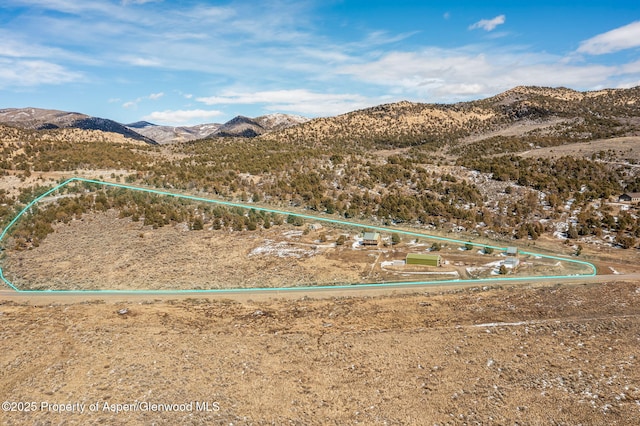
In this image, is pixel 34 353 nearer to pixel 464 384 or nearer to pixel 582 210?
pixel 464 384

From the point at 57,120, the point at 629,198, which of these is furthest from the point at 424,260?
the point at 57,120

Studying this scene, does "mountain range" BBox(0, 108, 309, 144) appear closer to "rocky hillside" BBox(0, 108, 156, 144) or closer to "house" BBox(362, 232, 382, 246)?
"rocky hillside" BBox(0, 108, 156, 144)

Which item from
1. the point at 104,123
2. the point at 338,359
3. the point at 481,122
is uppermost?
the point at 104,123

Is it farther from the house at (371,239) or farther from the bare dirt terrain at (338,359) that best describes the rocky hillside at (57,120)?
the bare dirt terrain at (338,359)

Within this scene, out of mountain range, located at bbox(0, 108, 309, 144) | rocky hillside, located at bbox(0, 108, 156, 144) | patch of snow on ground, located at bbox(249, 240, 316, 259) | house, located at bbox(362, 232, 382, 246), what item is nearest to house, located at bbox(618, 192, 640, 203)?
house, located at bbox(362, 232, 382, 246)

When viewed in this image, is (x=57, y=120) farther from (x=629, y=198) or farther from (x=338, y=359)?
(x=629, y=198)

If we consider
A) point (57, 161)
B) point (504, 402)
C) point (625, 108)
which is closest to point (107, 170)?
point (57, 161)

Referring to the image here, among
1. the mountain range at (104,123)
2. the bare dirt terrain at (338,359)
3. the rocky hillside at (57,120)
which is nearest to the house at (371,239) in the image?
the bare dirt terrain at (338,359)
